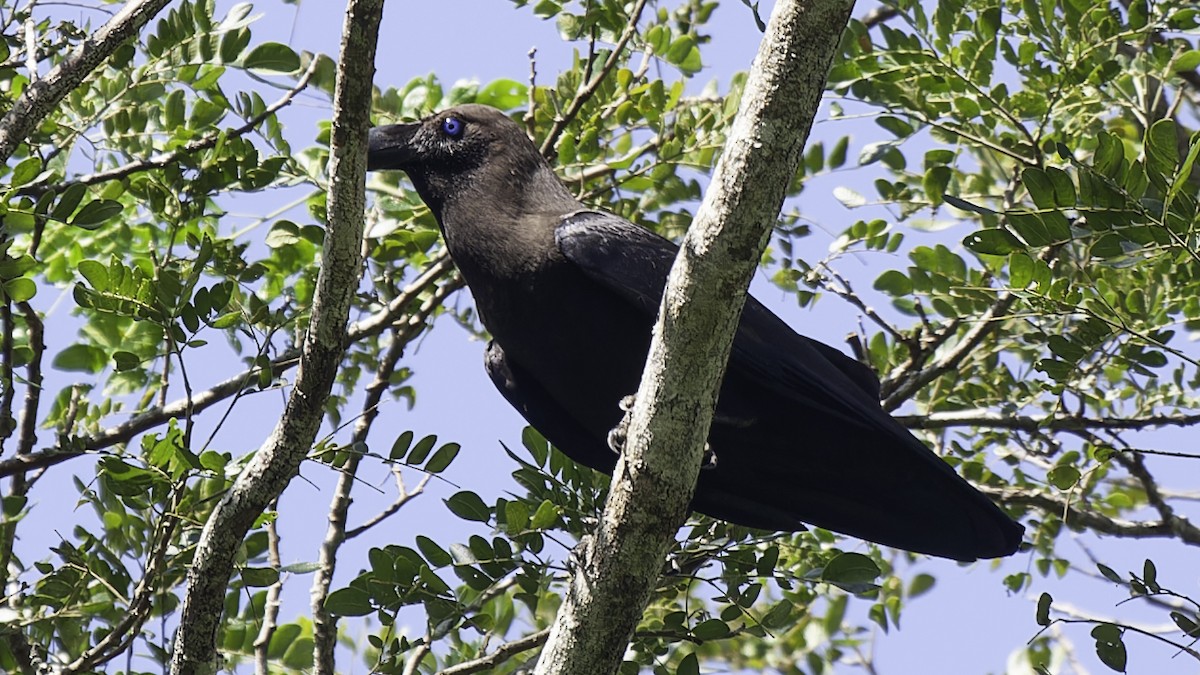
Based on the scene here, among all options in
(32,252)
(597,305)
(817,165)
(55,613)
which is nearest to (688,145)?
(817,165)

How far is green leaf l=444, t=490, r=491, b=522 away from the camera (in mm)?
Result: 3791

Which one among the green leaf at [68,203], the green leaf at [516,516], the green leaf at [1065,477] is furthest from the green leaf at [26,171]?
the green leaf at [1065,477]

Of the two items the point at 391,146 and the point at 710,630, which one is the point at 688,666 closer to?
the point at 710,630

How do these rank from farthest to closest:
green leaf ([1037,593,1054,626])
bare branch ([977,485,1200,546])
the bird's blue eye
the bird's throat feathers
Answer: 1. bare branch ([977,485,1200,546])
2. the bird's blue eye
3. the bird's throat feathers
4. green leaf ([1037,593,1054,626])

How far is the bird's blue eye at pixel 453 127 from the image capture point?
4.73 m

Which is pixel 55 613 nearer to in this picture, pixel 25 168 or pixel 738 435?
pixel 25 168

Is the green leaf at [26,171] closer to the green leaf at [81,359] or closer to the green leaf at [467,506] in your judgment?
the green leaf at [81,359]

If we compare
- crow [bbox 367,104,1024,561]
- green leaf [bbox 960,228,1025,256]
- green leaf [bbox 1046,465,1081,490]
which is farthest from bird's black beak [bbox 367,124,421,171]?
green leaf [bbox 1046,465,1081,490]

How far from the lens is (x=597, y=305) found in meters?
4.12

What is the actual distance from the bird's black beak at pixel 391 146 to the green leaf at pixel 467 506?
4.52ft

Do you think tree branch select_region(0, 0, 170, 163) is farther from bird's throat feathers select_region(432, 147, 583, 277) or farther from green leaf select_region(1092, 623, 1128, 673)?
green leaf select_region(1092, 623, 1128, 673)

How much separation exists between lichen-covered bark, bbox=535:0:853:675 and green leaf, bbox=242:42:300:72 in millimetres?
1807

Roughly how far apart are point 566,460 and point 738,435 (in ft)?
1.81

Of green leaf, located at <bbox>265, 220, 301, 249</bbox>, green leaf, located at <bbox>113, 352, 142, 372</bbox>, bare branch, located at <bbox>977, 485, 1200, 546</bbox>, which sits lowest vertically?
green leaf, located at <bbox>113, 352, 142, 372</bbox>
